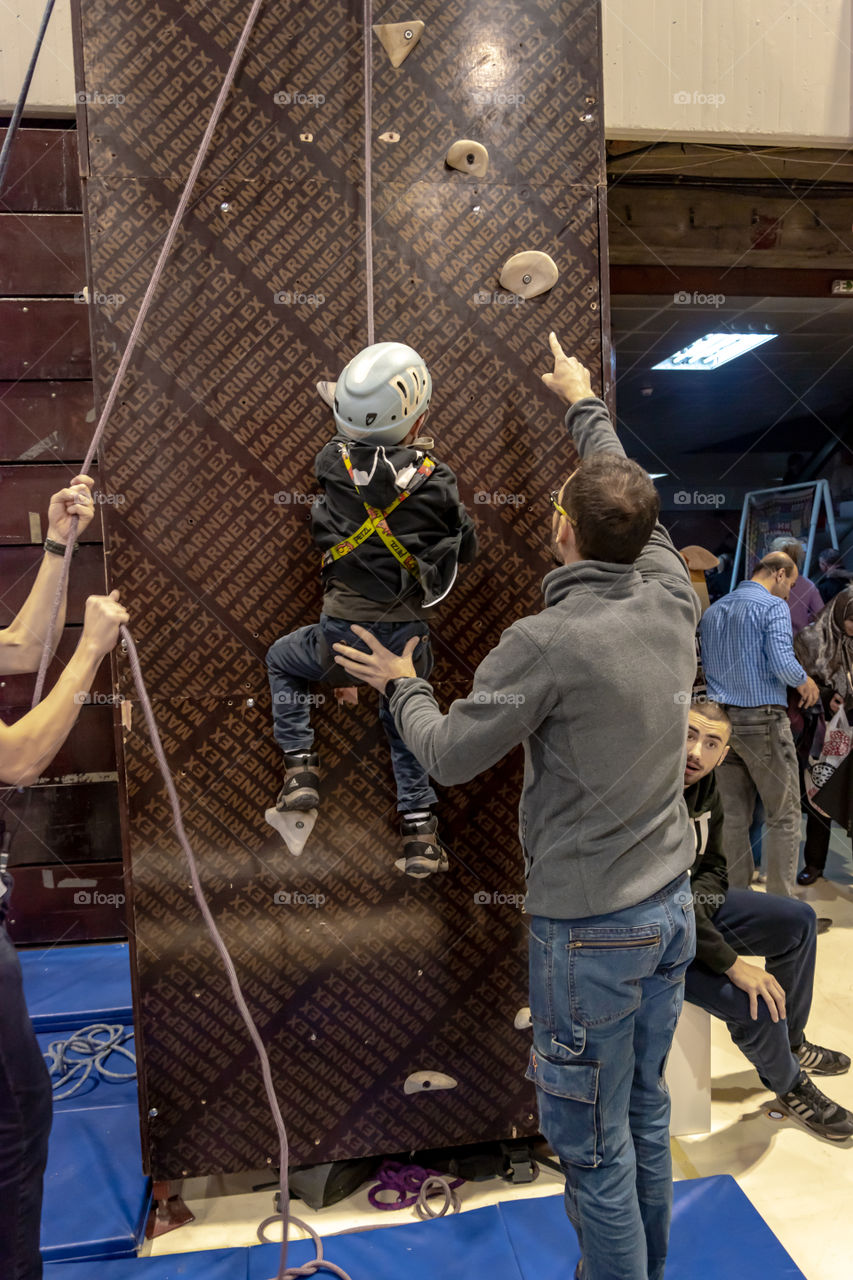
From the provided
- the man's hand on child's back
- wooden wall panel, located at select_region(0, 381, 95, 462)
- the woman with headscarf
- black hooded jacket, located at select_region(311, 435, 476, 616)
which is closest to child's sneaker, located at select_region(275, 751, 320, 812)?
the man's hand on child's back

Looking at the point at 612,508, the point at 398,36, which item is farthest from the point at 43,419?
the point at 612,508

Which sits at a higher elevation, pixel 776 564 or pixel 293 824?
pixel 776 564

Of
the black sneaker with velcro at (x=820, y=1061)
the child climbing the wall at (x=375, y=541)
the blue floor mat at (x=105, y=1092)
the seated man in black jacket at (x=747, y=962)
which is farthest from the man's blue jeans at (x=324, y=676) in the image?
the black sneaker with velcro at (x=820, y=1061)

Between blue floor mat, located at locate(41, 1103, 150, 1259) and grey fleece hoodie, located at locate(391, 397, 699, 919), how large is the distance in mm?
1534

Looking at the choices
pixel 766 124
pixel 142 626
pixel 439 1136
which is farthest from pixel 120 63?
pixel 439 1136

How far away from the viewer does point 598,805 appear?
1539mm

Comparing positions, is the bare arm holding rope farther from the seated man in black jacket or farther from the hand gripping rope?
the seated man in black jacket

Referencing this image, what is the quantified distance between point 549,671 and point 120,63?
1878 mm

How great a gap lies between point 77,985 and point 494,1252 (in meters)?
2.08

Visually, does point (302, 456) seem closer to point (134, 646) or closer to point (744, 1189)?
point (134, 646)

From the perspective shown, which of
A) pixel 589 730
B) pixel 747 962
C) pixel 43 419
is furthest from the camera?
pixel 43 419

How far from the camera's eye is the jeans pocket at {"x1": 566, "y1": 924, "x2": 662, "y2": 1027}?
1.54m

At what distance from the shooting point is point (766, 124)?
3586mm

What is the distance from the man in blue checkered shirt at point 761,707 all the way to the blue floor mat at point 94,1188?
275 cm
